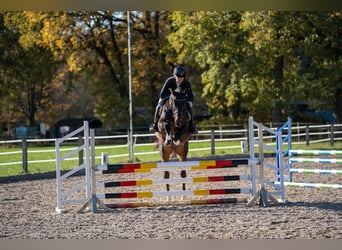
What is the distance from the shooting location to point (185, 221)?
699 cm

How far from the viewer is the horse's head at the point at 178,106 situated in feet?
26.6

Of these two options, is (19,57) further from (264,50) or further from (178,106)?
(178,106)

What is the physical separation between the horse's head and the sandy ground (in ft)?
4.04

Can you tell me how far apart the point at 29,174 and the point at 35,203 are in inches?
202

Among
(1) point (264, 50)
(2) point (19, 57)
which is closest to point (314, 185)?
(1) point (264, 50)

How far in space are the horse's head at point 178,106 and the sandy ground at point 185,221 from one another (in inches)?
48.5

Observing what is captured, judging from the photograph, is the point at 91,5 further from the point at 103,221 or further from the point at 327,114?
the point at 327,114

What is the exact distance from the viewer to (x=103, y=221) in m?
7.14

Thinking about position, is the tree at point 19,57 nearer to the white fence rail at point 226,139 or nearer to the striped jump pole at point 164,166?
the white fence rail at point 226,139

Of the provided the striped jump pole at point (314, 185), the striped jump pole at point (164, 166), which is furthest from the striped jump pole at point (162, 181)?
the striped jump pole at point (314, 185)

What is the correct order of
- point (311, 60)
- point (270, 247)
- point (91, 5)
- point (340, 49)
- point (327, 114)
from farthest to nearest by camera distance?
point (327, 114), point (311, 60), point (340, 49), point (91, 5), point (270, 247)

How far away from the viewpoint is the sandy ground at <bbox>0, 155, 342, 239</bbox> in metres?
6.19

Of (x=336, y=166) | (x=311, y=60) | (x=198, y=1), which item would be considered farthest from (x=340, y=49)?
(x=198, y=1)

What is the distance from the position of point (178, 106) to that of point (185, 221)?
1840mm
